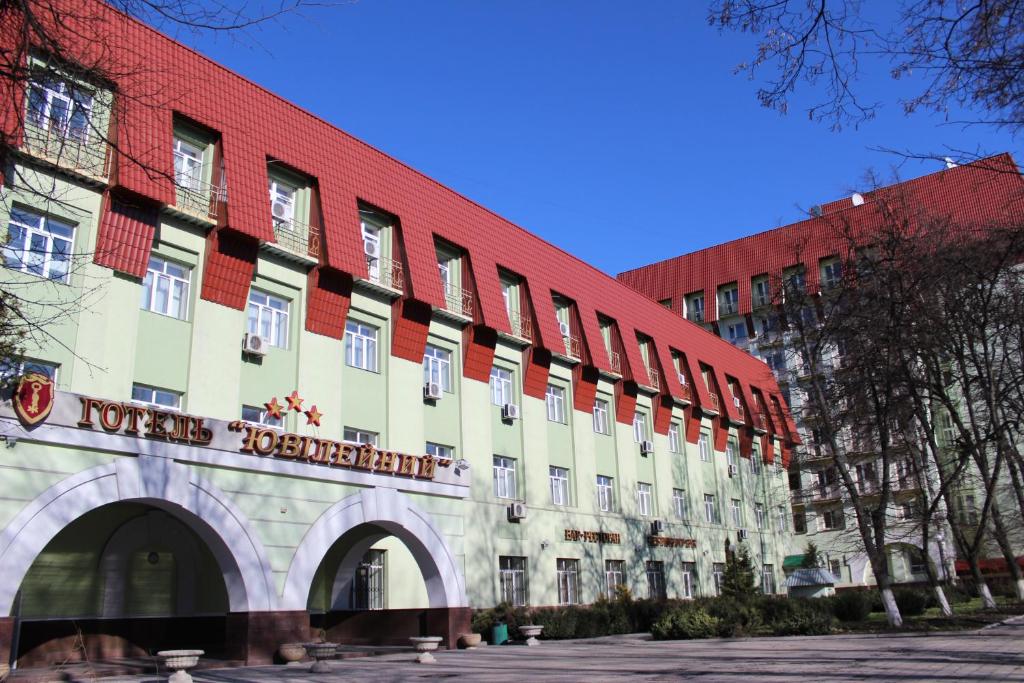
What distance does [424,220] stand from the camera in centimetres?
2684

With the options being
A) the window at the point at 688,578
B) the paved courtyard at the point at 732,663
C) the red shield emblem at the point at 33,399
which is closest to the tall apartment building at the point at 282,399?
the red shield emblem at the point at 33,399

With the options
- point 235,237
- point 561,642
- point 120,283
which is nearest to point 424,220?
point 235,237

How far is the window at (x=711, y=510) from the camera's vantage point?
40.2m

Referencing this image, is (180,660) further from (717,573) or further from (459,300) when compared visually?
(717,573)

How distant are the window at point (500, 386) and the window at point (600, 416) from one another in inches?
217

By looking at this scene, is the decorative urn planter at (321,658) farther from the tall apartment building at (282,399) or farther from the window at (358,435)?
the window at (358,435)

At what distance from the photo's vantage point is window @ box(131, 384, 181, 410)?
61.2 ft

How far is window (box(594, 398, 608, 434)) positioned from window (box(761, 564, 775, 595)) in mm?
15476

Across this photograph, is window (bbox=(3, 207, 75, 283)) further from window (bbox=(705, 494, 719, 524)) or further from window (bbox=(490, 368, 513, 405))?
window (bbox=(705, 494, 719, 524))

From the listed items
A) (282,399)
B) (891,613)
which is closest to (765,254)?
(891,613)

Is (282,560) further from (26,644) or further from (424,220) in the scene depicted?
(424,220)

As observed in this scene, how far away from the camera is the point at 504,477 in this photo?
28266mm

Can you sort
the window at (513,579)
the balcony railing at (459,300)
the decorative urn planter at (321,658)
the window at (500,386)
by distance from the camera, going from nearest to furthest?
1. the decorative urn planter at (321,658)
2. the window at (513,579)
3. the balcony railing at (459,300)
4. the window at (500,386)

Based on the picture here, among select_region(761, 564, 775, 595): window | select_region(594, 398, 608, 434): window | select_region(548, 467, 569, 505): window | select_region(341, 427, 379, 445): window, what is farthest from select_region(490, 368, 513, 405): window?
select_region(761, 564, 775, 595): window
